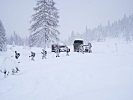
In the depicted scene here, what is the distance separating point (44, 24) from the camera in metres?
31.9

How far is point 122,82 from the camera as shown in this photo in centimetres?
745

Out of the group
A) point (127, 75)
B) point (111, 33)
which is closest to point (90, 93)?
point (127, 75)

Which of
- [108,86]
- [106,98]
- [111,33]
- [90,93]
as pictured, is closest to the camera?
[106,98]

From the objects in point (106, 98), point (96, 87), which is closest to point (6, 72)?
point (96, 87)

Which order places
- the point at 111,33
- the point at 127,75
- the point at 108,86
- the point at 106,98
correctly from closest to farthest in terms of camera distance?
1. the point at 106,98
2. the point at 108,86
3. the point at 127,75
4. the point at 111,33

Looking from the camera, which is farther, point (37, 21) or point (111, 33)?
point (111, 33)

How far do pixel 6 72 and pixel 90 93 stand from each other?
23.6 feet

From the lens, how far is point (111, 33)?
126m

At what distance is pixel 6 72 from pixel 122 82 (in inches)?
314

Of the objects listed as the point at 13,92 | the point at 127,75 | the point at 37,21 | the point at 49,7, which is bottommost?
the point at 13,92

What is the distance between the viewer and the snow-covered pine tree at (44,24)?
31922mm

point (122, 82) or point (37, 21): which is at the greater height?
point (37, 21)

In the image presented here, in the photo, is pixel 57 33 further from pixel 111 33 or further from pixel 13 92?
pixel 111 33

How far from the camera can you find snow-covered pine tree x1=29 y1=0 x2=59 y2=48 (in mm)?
31922
